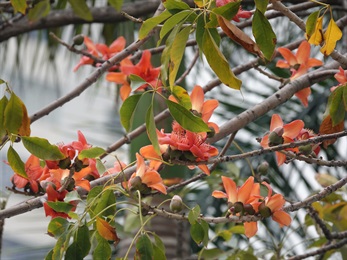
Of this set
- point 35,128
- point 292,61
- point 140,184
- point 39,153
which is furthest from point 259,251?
point 35,128

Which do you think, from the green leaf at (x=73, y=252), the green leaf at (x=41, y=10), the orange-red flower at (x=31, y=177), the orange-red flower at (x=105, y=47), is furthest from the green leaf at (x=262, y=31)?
→ the orange-red flower at (x=105, y=47)

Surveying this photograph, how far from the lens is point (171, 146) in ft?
3.59

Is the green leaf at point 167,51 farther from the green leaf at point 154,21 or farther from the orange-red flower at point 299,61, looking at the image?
the orange-red flower at point 299,61

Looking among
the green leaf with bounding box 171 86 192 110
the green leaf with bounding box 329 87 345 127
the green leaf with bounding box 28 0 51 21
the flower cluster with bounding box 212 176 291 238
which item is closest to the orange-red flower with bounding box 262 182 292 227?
the flower cluster with bounding box 212 176 291 238

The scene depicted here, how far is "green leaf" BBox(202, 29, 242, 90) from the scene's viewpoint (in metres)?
0.85

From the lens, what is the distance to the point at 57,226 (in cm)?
106

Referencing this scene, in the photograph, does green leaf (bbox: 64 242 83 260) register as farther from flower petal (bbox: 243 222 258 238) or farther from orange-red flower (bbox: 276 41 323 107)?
orange-red flower (bbox: 276 41 323 107)

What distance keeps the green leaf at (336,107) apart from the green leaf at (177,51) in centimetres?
34

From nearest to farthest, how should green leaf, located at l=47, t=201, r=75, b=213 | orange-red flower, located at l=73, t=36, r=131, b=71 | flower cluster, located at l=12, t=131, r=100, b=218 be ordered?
1. green leaf, located at l=47, t=201, r=75, b=213
2. flower cluster, located at l=12, t=131, r=100, b=218
3. orange-red flower, located at l=73, t=36, r=131, b=71

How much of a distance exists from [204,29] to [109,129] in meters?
2.66

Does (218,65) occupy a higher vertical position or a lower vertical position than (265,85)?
higher

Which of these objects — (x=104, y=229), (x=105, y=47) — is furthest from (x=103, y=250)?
(x=105, y=47)

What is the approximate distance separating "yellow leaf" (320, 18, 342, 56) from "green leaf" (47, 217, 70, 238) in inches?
15.9

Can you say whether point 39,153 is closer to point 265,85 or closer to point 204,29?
point 204,29
